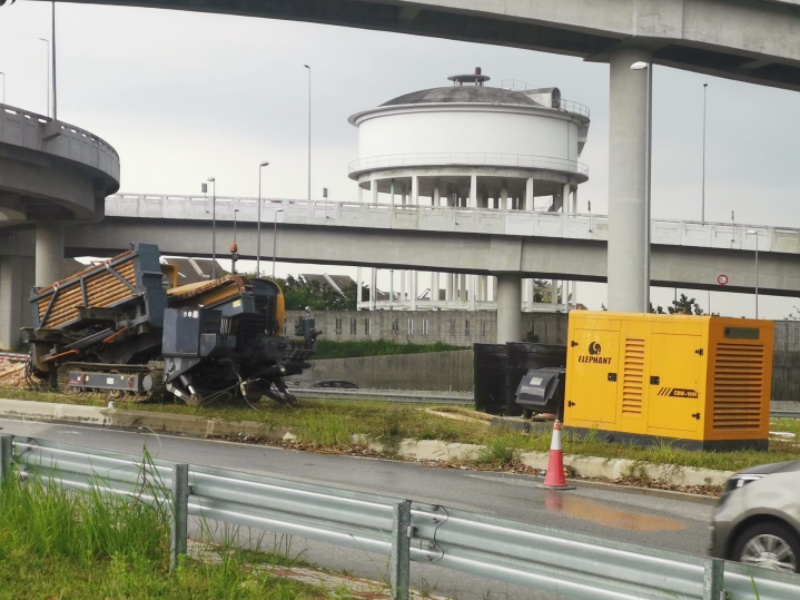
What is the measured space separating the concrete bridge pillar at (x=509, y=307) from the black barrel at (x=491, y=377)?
35.2 meters

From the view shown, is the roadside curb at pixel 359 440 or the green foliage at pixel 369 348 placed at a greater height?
the roadside curb at pixel 359 440

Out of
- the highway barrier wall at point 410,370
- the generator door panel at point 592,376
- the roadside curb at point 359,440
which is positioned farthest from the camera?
the highway barrier wall at point 410,370

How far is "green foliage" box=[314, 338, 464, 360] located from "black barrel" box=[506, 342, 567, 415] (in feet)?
131

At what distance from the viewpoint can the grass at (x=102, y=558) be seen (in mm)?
6898

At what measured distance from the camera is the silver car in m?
7.38

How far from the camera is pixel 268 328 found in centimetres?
2120

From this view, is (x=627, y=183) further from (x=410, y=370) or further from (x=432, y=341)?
(x=432, y=341)

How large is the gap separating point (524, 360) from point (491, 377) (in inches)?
41.7

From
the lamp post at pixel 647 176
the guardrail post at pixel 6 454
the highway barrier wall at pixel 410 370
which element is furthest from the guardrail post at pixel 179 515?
the highway barrier wall at pixel 410 370

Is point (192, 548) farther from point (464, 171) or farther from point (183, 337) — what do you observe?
point (464, 171)

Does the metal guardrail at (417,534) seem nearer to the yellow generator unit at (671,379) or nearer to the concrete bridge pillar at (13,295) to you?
the yellow generator unit at (671,379)

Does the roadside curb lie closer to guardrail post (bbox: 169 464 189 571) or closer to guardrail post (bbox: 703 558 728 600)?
guardrail post (bbox: 169 464 189 571)

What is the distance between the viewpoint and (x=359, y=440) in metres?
16.2

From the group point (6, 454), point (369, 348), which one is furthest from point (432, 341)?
point (6, 454)
